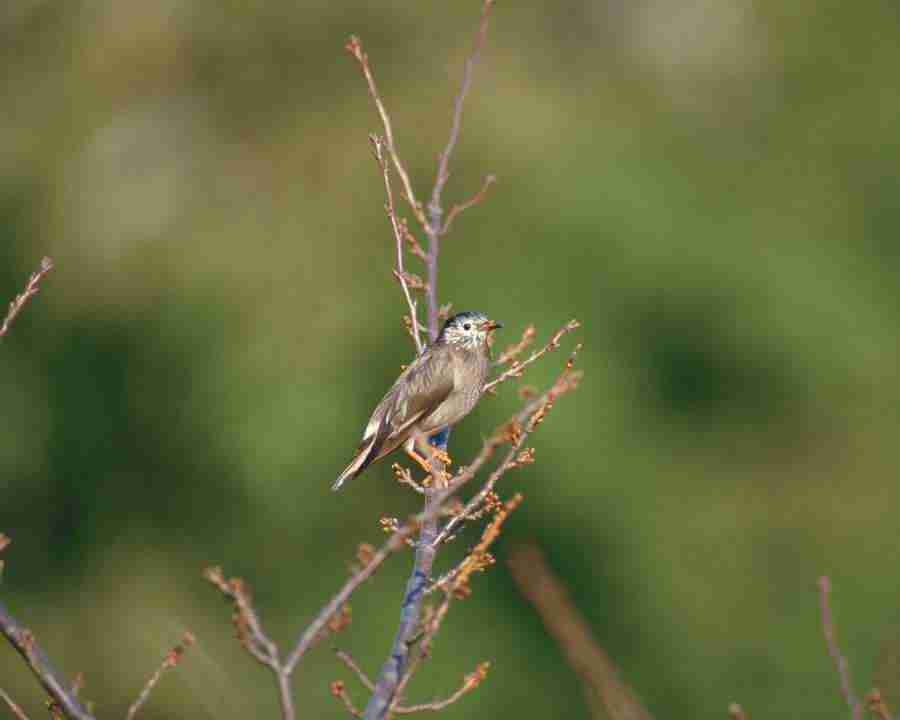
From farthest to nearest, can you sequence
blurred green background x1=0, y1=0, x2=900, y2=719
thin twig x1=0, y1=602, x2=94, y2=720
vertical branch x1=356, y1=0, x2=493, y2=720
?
blurred green background x1=0, y1=0, x2=900, y2=719, vertical branch x1=356, y1=0, x2=493, y2=720, thin twig x1=0, y1=602, x2=94, y2=720

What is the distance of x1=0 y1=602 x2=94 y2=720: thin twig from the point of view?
2783 mm

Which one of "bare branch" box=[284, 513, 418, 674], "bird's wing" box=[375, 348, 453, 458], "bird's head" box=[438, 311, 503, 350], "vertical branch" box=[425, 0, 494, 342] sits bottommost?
"bare branch" box=[284, 513, 418, 674]

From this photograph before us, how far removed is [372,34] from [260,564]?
16.0 feet

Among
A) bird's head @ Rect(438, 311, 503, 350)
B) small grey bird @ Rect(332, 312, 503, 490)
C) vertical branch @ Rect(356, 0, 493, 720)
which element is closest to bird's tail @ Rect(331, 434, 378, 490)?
small grey bird @ Rect(332, 312, 503, 490)

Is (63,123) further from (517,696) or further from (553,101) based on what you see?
(517,696)

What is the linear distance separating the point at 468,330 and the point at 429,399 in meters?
0.53

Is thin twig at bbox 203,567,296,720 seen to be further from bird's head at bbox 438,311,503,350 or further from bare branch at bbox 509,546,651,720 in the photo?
bird's head at bbox 438,311,503,350

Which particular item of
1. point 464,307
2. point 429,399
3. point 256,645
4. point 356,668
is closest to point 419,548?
point 356,668

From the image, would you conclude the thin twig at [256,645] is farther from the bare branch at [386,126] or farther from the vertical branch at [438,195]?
the vertical branch at [438,195]

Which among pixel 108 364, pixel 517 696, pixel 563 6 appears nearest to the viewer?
pixel 517 696

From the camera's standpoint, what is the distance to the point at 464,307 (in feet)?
33.8

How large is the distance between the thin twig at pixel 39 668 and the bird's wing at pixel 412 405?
3208 millimetres

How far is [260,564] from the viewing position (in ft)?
37.6

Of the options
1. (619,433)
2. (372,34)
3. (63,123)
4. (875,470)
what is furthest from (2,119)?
(875,470)
